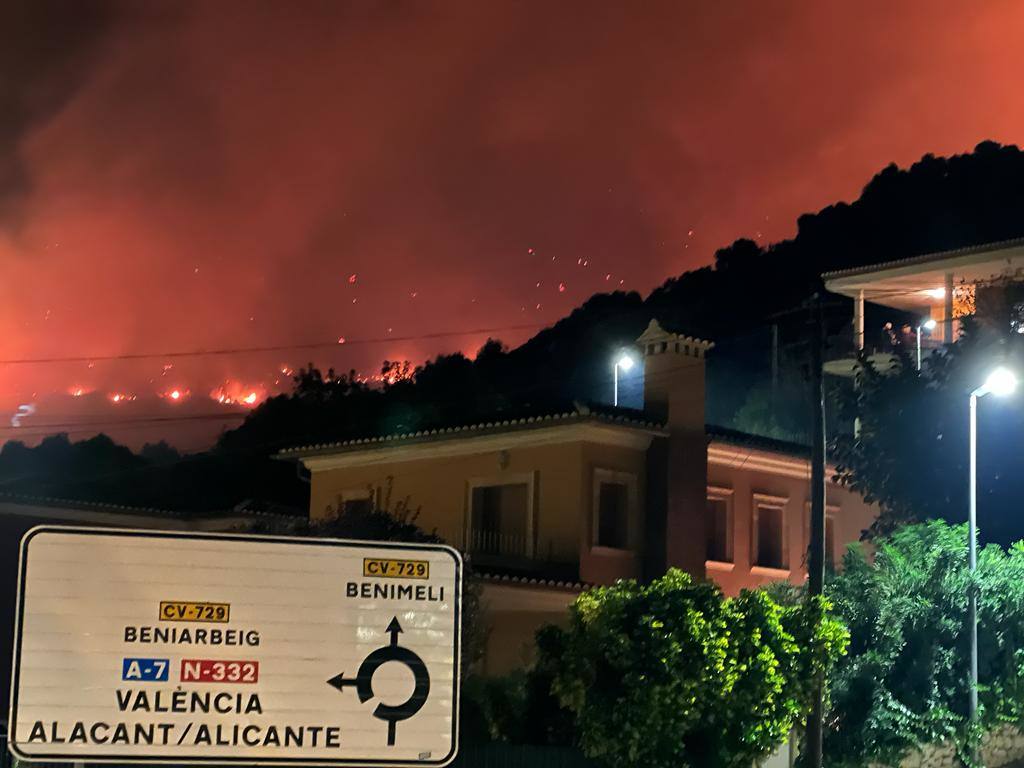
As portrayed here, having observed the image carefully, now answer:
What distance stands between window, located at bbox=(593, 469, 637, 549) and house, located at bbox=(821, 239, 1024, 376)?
6903 millimetres

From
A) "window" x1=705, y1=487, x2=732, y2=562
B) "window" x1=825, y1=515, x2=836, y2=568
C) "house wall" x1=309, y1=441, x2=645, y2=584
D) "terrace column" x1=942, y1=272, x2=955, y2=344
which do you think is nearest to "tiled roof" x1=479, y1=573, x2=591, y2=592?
"house wall" x1=309, y1=441, x2=645, y2=584

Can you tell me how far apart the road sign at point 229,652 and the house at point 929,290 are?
89.6 ft

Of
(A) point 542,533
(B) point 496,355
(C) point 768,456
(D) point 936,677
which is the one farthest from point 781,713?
(B) point 496,355

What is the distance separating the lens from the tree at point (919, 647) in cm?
2258

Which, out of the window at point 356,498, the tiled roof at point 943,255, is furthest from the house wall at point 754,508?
the window at point 356,498

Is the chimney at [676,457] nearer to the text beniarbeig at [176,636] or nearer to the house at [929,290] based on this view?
the house at [929,290]

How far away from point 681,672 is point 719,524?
13.9 meters

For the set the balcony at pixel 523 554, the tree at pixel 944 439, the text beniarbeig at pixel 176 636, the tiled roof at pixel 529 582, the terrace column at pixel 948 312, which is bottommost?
the tiled roof at pixel 529 582

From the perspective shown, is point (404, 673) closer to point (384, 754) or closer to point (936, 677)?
point (384, 754)

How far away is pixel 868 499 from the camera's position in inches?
1196

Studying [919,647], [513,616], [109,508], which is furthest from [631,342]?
[919,647]

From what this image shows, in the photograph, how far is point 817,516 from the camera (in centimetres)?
2131

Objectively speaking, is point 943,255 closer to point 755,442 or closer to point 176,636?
point 755,442

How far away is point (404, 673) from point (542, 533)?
24.5m
